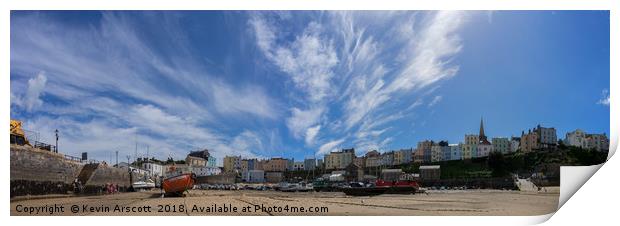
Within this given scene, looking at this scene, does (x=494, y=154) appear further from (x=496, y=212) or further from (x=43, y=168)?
(x=43, y=168)

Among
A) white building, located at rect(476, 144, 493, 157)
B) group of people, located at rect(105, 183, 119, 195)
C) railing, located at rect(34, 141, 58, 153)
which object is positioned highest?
railing, located at rect(34, 141, 58, 153)

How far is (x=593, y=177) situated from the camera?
8578 millimetres

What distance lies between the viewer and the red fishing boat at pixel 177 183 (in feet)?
36.5

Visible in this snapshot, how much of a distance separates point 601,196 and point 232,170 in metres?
7.52

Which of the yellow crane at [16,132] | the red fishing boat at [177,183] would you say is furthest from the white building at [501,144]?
the yellow crane at [16,132]

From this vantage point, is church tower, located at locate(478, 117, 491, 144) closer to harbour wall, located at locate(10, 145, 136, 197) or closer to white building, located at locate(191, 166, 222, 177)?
white building, located at locate(191, 166, 222, 177)

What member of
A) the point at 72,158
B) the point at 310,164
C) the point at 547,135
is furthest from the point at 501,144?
the point at 72,158

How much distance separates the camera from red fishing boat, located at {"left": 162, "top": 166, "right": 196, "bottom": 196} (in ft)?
36.5

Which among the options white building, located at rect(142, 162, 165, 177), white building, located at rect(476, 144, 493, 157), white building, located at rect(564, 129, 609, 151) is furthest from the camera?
white building, located at rect(476, 144, 493, 157)

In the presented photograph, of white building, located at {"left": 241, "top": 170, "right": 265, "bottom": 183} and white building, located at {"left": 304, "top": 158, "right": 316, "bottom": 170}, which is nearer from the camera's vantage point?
white building, located at {"left": 304, "top": 158, "right": 316, "bottom": 170}

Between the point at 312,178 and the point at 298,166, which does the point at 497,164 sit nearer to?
the point at 312,178

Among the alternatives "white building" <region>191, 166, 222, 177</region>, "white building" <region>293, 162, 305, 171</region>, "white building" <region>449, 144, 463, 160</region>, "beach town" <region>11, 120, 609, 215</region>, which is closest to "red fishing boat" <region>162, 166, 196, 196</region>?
"beach town" <region>11, 120, 609, 215</region>

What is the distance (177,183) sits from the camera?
11.2 metres

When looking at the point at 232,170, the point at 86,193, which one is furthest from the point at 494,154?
the point at 86,193
